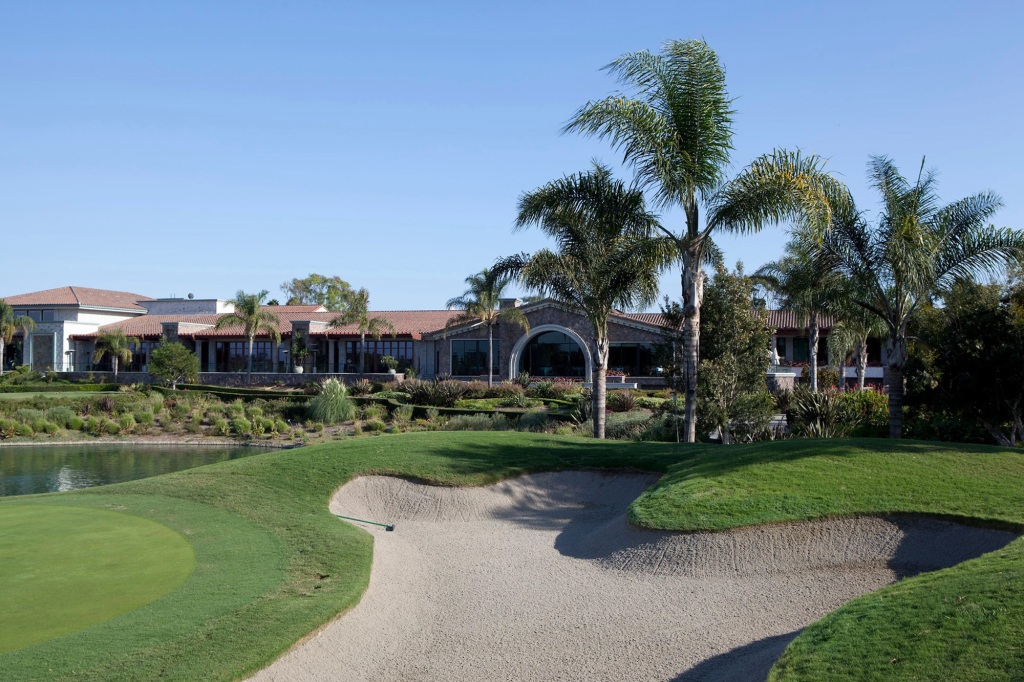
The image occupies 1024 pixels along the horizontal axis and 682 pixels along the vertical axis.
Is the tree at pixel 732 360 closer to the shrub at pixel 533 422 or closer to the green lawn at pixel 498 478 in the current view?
the green lawn at pixel 498 478

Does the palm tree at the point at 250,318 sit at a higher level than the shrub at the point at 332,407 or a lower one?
higher

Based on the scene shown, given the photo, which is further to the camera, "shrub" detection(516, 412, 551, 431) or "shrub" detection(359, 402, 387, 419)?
Result: "shrub" detection(359, 402, 387, 419)

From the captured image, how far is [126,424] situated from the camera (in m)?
35.3

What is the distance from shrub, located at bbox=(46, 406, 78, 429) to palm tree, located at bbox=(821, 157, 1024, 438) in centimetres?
3177

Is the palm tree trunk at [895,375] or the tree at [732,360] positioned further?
the tree at [732,360]

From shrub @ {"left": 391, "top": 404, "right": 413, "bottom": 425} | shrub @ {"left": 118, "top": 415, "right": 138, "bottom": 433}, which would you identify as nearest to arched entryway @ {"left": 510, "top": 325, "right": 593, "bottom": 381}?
shrub @ {"left": 391, "top": 404, "right": 413, "bottom": 425}

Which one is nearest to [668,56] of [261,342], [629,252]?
[629,252]

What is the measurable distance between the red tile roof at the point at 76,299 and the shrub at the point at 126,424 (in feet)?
116

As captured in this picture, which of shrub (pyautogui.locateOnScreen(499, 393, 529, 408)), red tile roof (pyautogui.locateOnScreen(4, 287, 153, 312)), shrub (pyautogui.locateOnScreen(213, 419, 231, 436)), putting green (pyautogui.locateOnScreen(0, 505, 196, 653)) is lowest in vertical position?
shrub (pyautogui.locateOnScreen(213, 419, 231, 436))

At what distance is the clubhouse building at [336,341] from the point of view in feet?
154

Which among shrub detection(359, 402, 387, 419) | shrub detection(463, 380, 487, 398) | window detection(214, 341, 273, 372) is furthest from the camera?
window detection(214, 341, 273, 372)

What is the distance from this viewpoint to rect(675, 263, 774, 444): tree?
20.2 metres

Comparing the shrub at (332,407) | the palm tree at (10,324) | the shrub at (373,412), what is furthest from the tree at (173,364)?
the palm tree at (10,324)

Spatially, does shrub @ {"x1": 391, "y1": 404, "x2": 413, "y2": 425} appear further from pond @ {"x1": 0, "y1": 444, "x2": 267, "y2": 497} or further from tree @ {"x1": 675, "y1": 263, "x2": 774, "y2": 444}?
tree @ {"x1": 675, "y1": 263, "x2": 774, "y2": 444}
